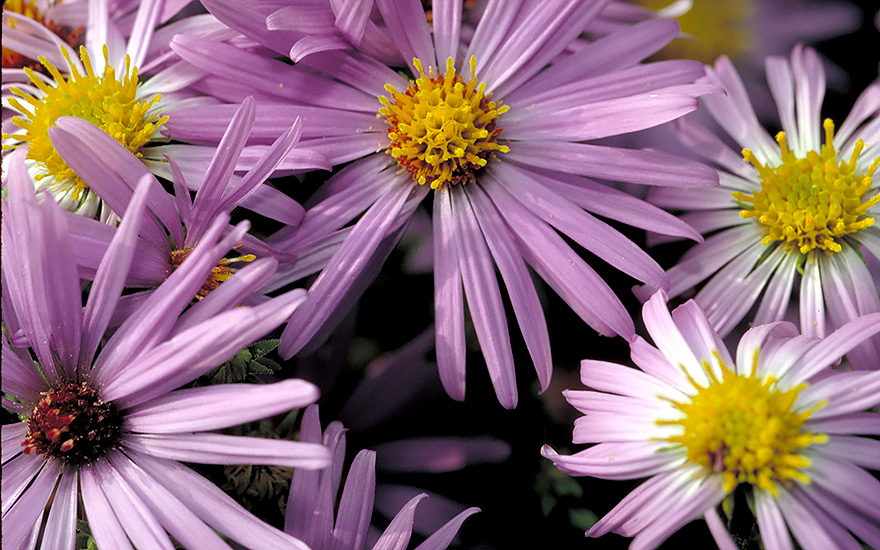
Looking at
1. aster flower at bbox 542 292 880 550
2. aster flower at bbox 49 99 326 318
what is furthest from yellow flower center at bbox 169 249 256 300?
aster flower at bbox 542 292 880 550

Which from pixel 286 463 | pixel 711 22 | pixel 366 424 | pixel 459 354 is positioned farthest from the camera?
pixel 711 22

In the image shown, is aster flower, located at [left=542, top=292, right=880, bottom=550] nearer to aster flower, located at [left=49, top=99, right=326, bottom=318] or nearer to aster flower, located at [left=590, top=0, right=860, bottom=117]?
aster flower, located at [left=49, top=99, right=326, bottom=318]

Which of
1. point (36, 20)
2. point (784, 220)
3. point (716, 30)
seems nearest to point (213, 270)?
point (36, 20)

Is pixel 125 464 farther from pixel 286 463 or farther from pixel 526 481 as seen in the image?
pixel 526 481

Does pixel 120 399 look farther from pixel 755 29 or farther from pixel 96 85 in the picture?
pixel 755 29

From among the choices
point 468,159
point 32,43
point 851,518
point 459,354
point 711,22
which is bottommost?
point 851,518

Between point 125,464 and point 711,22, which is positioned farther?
point 711,22

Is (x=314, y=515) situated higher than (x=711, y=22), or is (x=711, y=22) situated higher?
(x=711, y=22)

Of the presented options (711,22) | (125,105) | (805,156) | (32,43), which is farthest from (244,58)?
(711,22)
